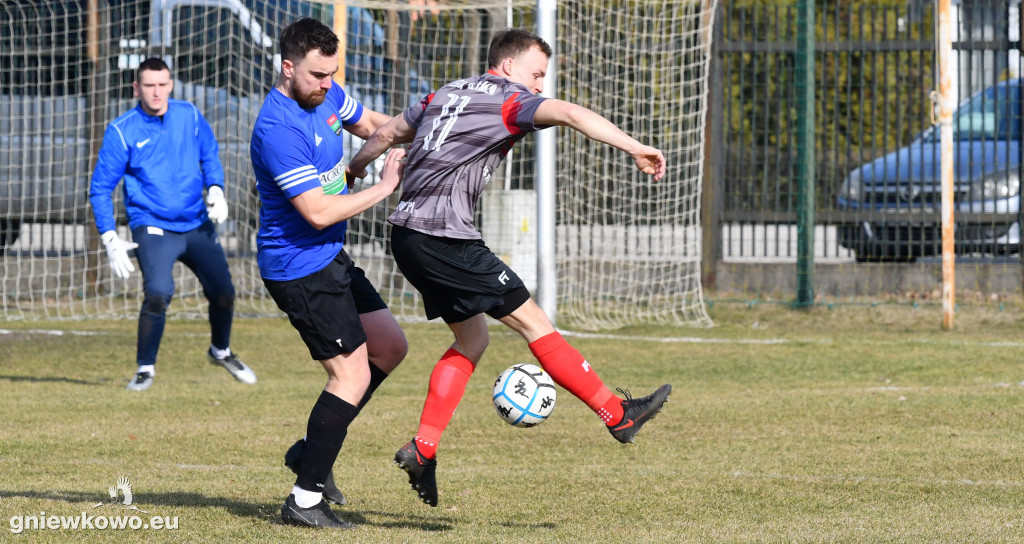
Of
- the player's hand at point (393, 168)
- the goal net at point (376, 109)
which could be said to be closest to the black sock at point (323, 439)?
the player's hand at point (393, 168)

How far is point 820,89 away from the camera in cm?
1402

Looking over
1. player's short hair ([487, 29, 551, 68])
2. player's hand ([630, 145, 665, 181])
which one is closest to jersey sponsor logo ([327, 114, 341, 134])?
player's short hair ([487, 29, 551, 68])

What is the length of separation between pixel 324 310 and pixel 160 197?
13.2ft

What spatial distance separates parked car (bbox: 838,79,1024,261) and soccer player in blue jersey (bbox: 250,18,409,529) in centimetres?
958

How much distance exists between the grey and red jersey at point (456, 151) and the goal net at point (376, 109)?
7414 mm

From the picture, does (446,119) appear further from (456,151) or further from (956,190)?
(956,190)

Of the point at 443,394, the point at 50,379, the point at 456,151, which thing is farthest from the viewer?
the point at 50,379

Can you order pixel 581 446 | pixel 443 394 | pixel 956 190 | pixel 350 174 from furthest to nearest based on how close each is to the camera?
pixel 956 190
pixel 581 446
pixel 350 174
pixel 443 394

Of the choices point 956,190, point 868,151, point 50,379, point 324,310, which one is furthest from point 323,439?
point 956,190

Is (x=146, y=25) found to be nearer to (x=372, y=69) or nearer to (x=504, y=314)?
(x=372, y=69)

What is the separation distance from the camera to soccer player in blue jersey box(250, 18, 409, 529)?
492 cm

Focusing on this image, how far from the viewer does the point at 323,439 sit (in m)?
5.01

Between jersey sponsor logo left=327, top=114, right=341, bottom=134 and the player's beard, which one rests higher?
the player's beard

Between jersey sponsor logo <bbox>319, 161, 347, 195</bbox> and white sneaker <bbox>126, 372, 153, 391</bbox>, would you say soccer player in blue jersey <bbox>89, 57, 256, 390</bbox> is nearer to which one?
white sneaker <bbox>126, 372, 153, 391</bbox>
